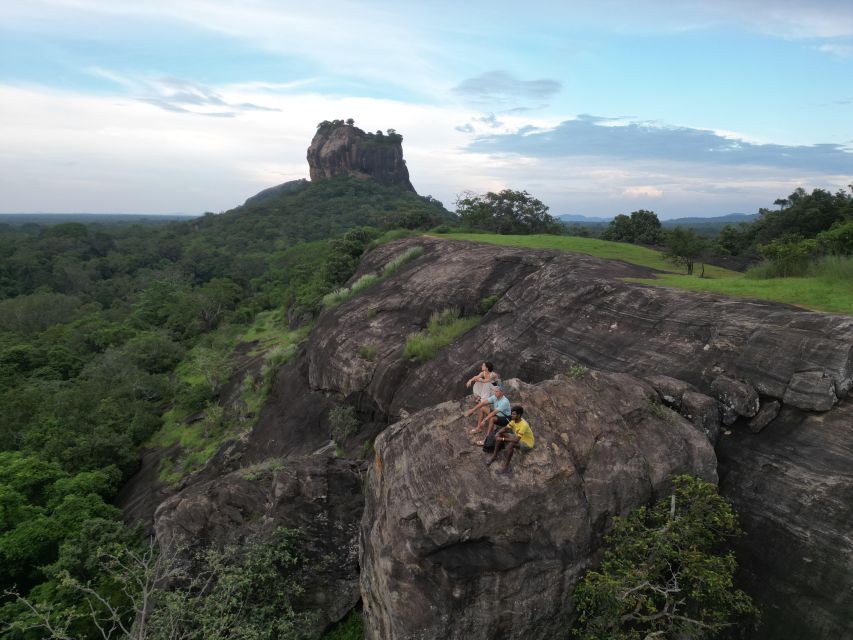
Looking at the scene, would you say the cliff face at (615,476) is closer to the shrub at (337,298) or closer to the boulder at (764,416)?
the boulder at (764,416)

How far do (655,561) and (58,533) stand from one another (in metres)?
17.5

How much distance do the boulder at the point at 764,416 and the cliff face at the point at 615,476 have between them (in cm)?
2

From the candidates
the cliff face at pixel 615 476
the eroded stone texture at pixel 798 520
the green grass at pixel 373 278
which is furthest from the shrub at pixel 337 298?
the eroded stone texture at pixel 798 520

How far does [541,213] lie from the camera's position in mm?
39406

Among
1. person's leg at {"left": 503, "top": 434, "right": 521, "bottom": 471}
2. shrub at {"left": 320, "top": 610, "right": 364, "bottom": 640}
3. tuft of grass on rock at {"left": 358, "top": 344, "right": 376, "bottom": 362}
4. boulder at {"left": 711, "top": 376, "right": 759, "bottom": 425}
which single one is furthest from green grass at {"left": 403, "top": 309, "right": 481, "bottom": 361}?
boulder at {"left": 711, "top": 376, "right": 759, "bottom": 425}

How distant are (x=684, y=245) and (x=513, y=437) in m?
13.7

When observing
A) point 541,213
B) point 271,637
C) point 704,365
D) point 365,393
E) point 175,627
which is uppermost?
point 541,213

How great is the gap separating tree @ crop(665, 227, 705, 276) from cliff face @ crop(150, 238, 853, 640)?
236 inches

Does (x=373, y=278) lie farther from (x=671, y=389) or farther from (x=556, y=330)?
(x=671, y=389)

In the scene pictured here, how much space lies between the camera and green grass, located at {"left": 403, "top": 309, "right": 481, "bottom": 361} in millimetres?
16156

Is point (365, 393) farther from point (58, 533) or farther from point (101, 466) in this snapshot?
point (101, 466)

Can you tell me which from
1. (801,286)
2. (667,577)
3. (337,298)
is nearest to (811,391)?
(667,577)

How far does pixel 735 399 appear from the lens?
29.6 feet

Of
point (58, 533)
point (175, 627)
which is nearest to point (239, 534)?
point (175, 627)
